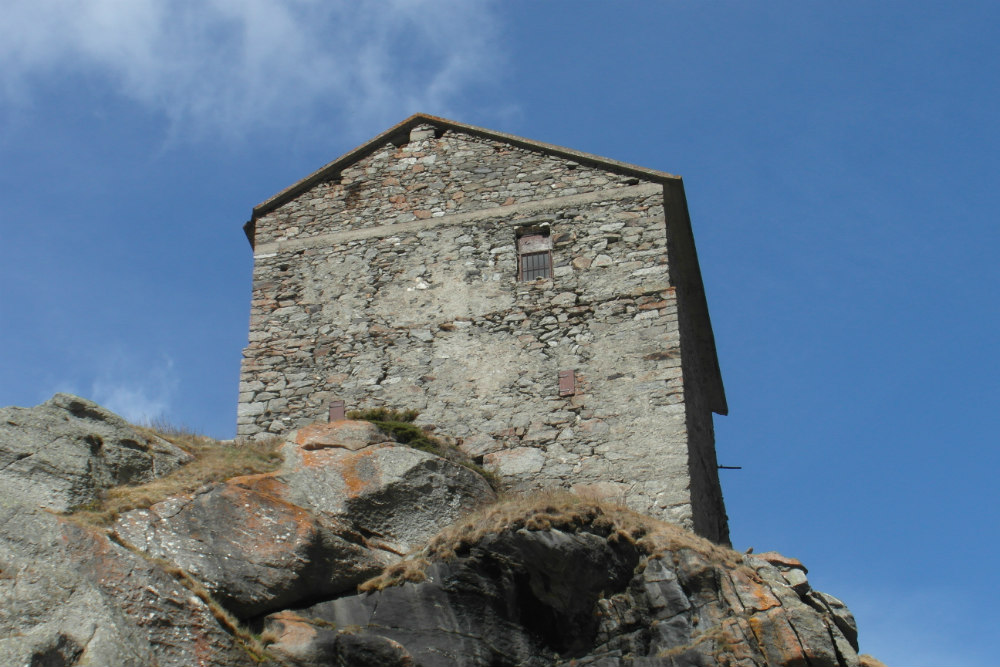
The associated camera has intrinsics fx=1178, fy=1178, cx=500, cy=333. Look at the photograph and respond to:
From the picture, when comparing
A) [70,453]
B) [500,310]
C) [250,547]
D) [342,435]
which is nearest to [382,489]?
[342,435]

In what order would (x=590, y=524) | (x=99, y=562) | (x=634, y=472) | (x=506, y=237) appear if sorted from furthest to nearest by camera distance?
(x=506, y=237)
(x=634, y=472)
(x=590, y=524)
(x=99, y=562)

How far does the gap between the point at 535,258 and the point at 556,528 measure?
5.29 m

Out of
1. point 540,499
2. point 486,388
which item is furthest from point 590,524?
point 486,388

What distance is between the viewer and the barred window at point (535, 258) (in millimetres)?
17625

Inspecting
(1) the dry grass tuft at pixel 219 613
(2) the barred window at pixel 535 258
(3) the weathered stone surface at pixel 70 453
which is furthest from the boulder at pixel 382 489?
(2) the barred window at pixel 535 258

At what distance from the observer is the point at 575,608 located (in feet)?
43.9

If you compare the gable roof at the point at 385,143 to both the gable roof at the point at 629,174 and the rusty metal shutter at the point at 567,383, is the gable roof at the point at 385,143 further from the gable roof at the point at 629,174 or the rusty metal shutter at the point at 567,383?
the rusty metal shutter at the point at 567,383

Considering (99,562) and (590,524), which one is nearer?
(99,562)

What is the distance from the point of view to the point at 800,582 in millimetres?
13664

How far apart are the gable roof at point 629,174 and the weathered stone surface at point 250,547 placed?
6920 millimetres

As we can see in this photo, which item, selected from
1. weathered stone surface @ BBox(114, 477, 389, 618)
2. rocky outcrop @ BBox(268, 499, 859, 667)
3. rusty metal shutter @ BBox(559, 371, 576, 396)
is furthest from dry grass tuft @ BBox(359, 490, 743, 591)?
rusty metal shutter @ BBox(559, 371, 576, 396)

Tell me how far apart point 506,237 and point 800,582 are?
274 inches

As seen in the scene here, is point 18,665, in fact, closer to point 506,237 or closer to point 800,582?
point 800,582

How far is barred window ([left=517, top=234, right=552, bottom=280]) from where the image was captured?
17.6m
